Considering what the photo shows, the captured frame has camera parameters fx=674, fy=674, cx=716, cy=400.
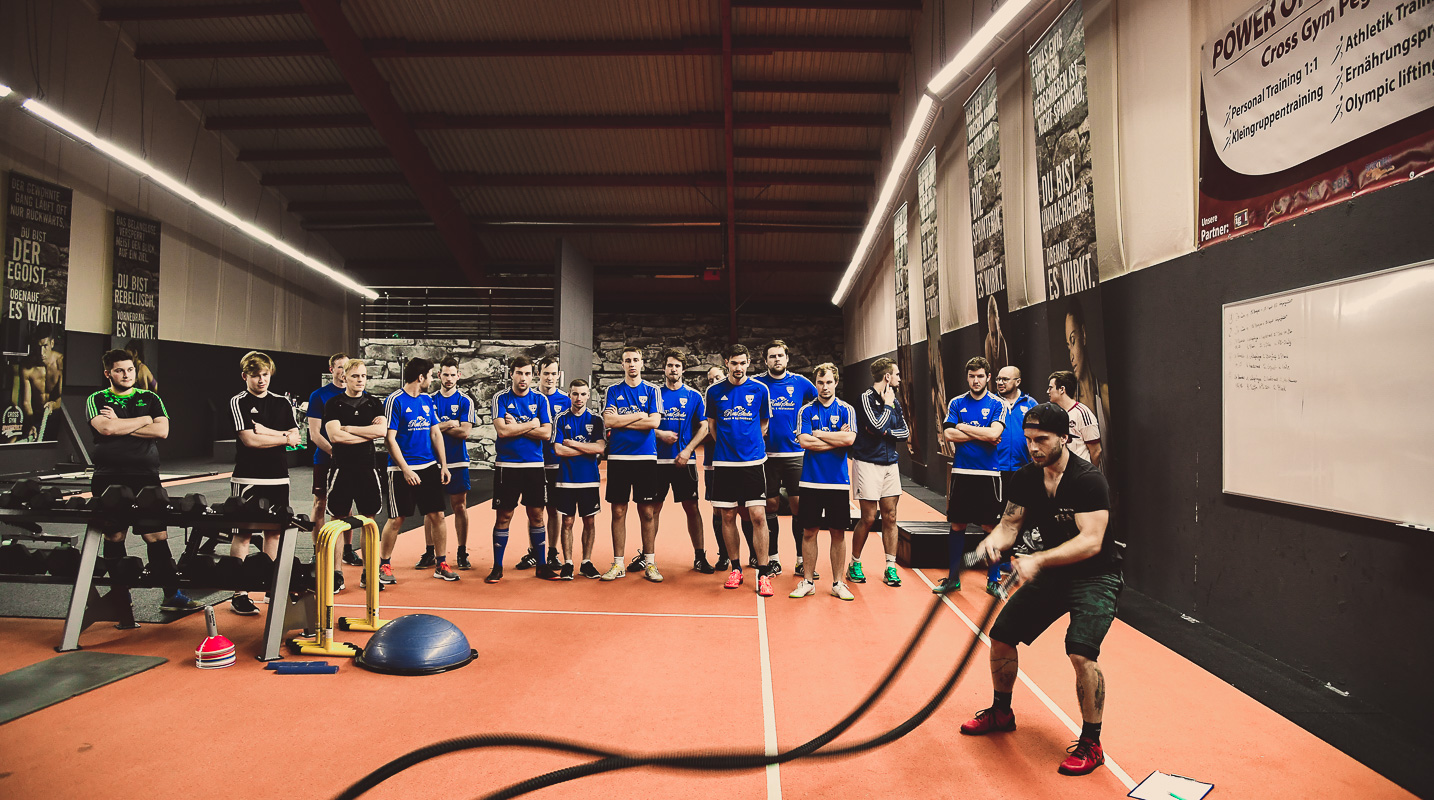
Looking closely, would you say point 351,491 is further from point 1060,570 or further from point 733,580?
point 1060,570

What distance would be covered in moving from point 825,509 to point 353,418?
4.03 meters

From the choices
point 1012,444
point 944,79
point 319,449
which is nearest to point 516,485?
point 319,449

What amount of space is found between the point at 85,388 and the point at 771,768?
15.3m

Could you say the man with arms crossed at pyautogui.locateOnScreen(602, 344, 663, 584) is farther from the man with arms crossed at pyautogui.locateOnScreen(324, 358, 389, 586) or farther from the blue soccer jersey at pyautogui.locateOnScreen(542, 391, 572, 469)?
the man with arms crossed at pyautogui.locateOnScreen(324, 358, 389, 586)

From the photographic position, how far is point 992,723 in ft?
10.8

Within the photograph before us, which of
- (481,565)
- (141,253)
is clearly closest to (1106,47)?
(481,565)

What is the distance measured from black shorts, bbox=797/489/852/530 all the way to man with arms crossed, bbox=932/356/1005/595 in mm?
1098

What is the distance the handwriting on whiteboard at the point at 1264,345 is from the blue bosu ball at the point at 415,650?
16.6ft

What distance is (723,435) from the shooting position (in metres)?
6.00

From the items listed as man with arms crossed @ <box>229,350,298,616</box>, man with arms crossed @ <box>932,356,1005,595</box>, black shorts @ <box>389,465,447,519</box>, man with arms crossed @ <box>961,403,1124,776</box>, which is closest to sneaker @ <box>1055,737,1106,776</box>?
man with arms crossed @ <box>961,403,1124,776</box>

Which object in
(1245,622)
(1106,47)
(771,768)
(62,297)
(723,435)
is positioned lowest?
(771,768)

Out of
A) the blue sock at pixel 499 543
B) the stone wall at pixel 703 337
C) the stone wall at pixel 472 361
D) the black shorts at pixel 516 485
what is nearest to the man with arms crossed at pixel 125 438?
the blue sock at pixel 499 543

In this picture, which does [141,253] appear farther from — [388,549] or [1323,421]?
[1323,421]

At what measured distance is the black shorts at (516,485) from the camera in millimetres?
6137
